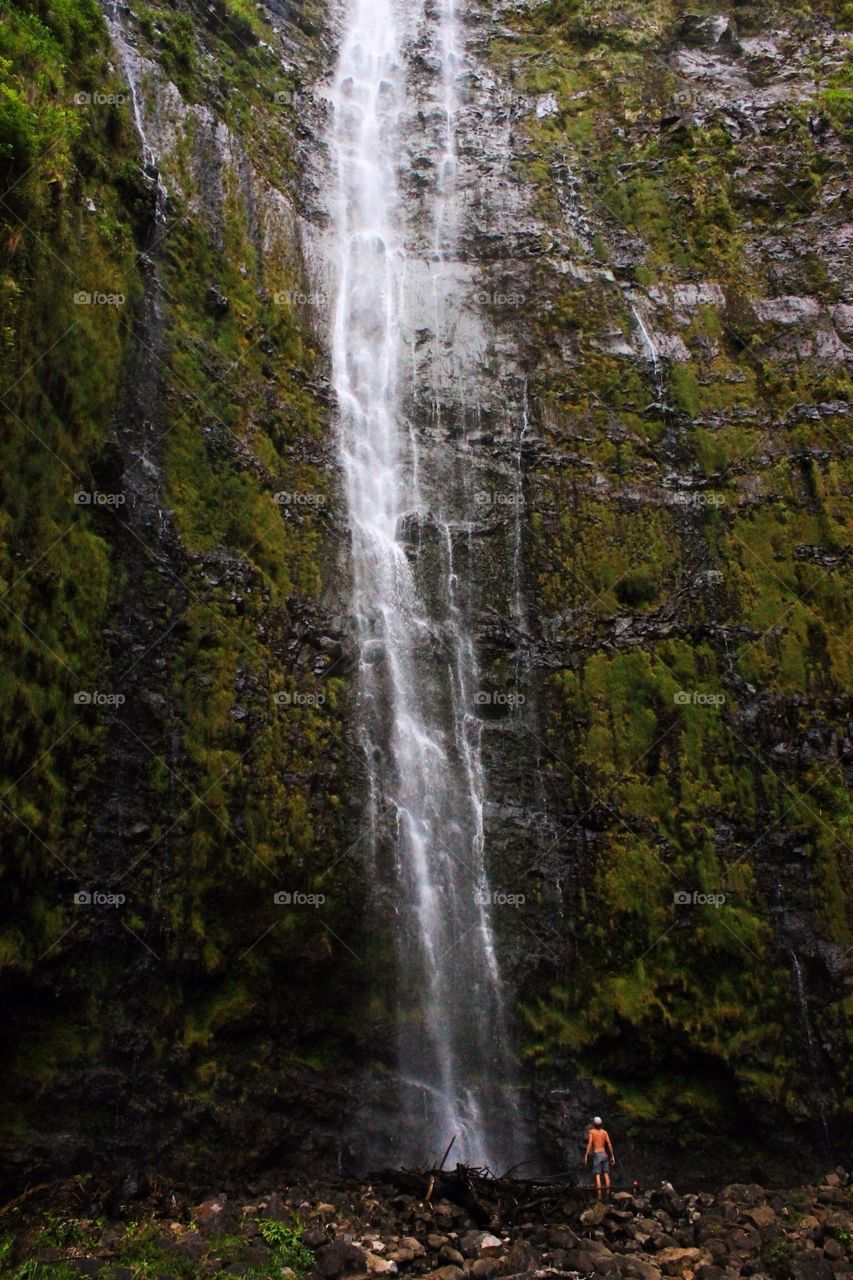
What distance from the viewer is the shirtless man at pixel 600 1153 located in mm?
10062

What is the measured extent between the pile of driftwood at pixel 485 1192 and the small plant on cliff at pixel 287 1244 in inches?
62.4

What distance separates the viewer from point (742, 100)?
61.6ft

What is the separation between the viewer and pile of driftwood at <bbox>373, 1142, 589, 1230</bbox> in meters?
8.81

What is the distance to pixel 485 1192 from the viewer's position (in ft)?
29.8

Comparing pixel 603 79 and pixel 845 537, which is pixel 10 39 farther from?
pixel 603 79

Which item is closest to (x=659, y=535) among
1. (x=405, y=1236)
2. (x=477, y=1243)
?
(x=477, y=1243)

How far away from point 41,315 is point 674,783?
1047cm

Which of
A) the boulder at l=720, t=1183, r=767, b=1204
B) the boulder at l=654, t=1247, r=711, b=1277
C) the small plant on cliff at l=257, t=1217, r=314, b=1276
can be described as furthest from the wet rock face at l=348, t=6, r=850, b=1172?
the small plant on cliff at l=257, t=1217, r=314, b=1276

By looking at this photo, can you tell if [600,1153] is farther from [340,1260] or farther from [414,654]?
[414,654]

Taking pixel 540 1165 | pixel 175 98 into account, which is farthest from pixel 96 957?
pixel 175 98

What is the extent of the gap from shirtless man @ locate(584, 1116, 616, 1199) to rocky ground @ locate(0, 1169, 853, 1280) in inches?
22.7

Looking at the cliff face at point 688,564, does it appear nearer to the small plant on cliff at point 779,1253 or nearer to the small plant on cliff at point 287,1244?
the small plant on cliff at point 779,1253

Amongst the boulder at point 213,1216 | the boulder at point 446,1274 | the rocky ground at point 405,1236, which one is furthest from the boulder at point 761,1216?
the boulder at point 213,1216

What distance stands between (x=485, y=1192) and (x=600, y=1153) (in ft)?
5.99
